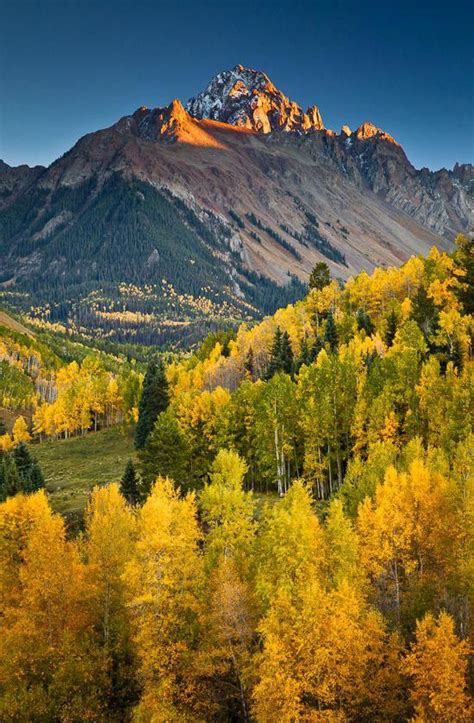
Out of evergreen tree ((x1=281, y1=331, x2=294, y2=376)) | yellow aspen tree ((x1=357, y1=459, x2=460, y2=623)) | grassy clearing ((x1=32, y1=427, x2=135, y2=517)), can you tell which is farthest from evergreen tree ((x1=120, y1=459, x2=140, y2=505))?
evergreen tree ((x1=281, y1=331, x2=294, y2=376))

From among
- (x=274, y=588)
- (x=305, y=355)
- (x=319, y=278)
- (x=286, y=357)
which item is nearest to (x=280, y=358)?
(x=286, y=357)

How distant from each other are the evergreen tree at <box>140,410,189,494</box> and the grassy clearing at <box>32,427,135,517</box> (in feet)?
41.5

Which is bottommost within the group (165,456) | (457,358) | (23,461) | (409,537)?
(409,537)

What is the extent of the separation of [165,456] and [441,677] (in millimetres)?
37638

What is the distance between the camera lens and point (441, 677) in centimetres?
2831

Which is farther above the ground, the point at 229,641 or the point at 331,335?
the point at 331,335

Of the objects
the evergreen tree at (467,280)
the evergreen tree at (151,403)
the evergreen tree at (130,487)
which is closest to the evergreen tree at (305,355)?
the evergreen tree at (151,403)

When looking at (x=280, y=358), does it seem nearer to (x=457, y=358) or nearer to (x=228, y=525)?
(x=457, y=358)

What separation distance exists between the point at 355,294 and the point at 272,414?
163 feet

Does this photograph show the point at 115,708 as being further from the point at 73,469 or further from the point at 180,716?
the point at 73,469

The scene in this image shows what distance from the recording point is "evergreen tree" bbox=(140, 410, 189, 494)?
199ft

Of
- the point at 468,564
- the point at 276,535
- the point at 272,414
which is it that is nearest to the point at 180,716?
the point at 276,535

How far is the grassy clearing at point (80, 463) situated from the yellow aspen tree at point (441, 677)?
154ft

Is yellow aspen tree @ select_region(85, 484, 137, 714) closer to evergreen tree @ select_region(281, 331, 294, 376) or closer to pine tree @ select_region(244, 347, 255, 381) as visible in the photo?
evergreen tree @ select_region(281, 331, 294, 376)
